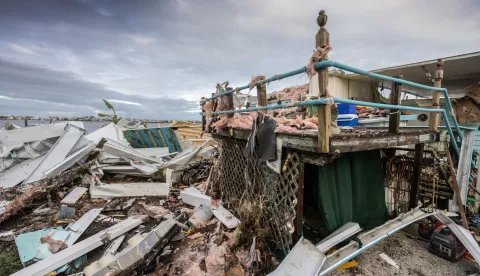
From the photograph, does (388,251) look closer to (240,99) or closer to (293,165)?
(293,165)

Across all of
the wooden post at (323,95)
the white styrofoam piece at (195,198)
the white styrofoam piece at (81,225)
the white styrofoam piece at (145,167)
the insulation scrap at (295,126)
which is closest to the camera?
the wooden post at (323,95)

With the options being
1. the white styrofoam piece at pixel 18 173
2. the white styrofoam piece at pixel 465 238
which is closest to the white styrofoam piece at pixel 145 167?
the white styrofoam piece at pixel 18 173

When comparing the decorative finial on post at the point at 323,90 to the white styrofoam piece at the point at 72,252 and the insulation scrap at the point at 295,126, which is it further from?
the white styrofoam piece at the point at 72,252

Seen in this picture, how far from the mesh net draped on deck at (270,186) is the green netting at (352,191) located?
0.53 m

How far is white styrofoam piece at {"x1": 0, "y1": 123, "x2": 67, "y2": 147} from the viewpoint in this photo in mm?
8447

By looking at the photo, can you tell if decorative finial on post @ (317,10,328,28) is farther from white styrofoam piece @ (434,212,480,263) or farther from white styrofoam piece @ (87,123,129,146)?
white styrofoam piece @ (87,123,129,146)

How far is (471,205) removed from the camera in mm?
5625

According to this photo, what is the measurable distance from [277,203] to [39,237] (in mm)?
4780

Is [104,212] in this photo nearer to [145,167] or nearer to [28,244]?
[28,244]

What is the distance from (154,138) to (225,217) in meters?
6.81

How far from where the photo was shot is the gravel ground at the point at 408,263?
3604 mm

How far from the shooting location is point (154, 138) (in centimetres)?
1023

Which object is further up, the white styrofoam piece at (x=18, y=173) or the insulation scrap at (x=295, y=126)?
the insulation scrap at (x=295, y=126)

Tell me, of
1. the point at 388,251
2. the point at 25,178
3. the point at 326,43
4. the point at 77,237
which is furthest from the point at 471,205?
the point at 25,178
